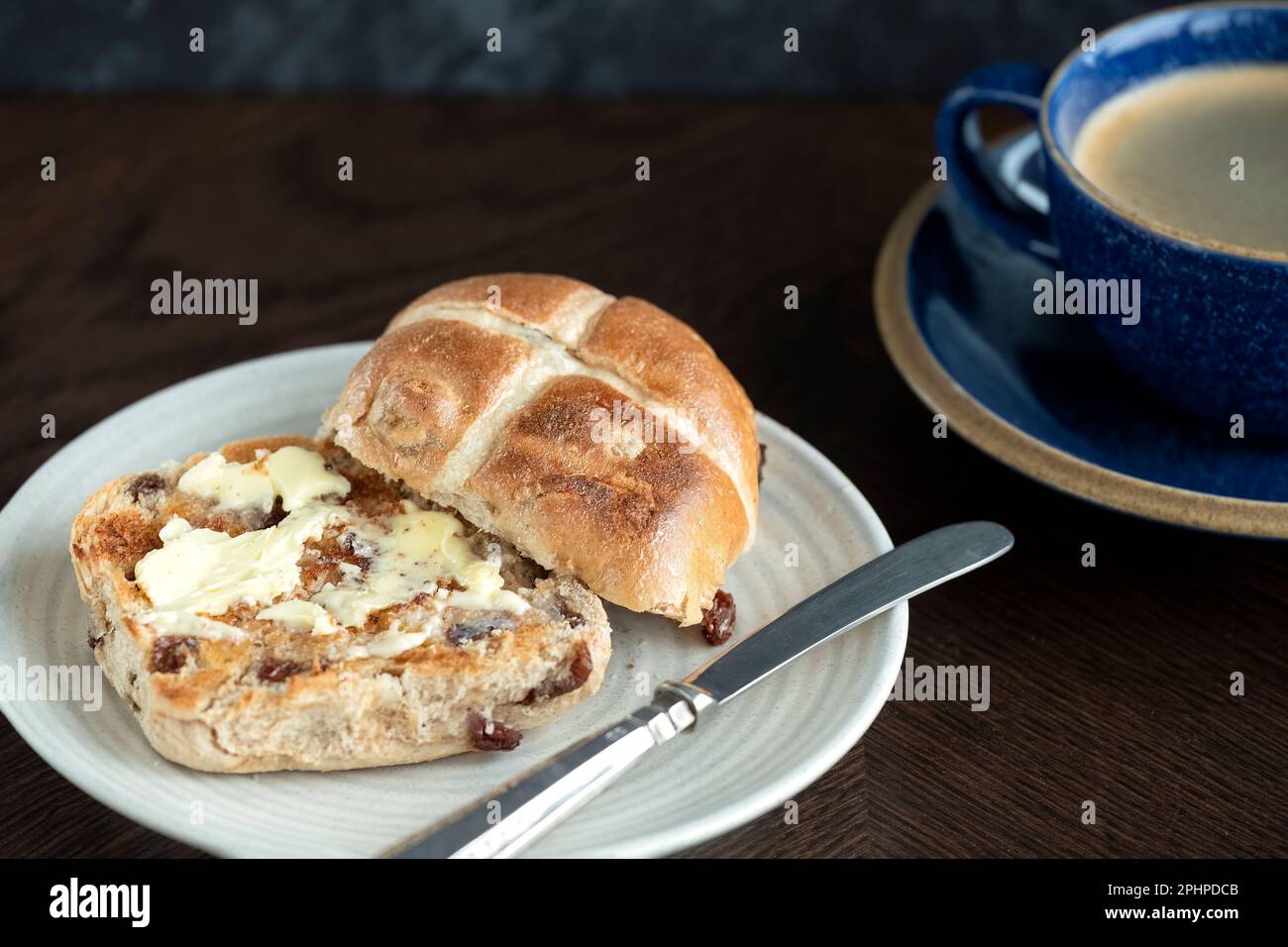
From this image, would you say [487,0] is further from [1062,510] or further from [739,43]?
[1062,510]

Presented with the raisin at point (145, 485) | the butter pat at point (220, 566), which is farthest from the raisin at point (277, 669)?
the raisin at point (145, 485)

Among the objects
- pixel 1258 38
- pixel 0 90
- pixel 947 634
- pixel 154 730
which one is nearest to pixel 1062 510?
pixel 947 634

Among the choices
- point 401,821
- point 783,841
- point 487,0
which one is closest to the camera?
point 401,821

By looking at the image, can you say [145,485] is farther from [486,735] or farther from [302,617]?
[486,735]

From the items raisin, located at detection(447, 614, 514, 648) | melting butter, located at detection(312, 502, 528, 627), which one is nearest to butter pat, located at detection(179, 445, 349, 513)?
melting butter, located at detection(312, 502, 528, 627)

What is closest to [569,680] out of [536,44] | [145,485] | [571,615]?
[571,615]

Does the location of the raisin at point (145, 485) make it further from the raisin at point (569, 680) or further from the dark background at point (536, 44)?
the dark background at point (536, 44)

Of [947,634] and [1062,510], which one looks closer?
[947,634]

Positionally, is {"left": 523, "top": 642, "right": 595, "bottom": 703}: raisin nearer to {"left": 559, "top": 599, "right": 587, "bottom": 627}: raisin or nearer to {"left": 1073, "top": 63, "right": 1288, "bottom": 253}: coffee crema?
{"left": 559, "top": 599, "right": 587, "bottom": 627}: raisin
